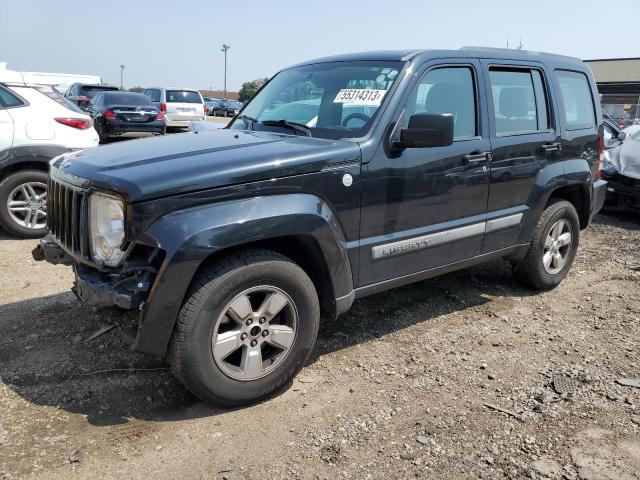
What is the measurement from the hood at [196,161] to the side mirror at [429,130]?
13.7 inches

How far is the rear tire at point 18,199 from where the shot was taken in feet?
18.9

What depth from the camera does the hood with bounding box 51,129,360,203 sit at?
2668 mm

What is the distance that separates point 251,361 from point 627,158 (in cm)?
788

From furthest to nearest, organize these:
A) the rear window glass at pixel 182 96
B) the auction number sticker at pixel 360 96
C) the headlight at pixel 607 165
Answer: the rear window glass at pixel 182 96, the headlight at pixel 607 165, the auction number sticker at pixel 360 96

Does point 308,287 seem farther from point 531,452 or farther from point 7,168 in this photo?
point 7,168

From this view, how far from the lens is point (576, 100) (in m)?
4.95

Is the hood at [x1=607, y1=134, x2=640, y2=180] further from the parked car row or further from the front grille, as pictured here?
the parked car row

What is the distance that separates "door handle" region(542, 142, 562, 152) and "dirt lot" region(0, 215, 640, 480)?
1.33m

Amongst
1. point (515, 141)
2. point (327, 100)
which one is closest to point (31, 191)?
point (327, 100)

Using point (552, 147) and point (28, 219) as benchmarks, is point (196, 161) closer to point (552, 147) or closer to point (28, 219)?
point (552, 147)

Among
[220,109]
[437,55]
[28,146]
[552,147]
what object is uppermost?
[220,109]

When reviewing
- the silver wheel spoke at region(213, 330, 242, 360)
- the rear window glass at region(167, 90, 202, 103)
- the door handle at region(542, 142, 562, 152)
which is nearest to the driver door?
the door handle at region(542, 142, 562, 152)

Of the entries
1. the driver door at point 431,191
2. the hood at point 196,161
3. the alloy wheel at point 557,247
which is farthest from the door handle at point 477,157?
the alloy wheel at point 557,247

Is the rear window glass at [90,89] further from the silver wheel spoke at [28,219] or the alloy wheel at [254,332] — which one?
the alloy wheel at [254,332]
